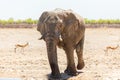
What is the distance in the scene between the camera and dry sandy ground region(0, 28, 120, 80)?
1661 centimetres

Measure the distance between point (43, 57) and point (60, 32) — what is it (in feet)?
27.5

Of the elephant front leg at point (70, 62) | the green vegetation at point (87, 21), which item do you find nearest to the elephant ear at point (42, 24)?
the elephant front leg at point (70, 62)

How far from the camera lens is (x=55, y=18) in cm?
1531

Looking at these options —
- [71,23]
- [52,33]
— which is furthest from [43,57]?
[52,33]

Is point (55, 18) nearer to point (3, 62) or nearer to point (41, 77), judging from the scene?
point (41, 77)

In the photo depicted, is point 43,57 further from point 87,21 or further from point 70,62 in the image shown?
point 87,21

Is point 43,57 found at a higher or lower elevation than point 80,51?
lower

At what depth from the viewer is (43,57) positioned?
23734mm

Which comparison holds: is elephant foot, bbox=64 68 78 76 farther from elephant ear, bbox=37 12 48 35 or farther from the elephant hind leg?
elephant ear, bbox=37 12 48 35

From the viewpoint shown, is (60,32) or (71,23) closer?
(60,32)

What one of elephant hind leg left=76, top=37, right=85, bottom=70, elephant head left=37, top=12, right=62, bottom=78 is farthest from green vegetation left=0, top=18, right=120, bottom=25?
elephant head left=37, top=12, right=62, bottom=78

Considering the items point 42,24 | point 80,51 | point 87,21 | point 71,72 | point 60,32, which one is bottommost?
point 87,21

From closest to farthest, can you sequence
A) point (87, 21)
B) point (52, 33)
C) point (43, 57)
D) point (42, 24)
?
point (52, 33) < point (42, 24) < point (43, 57) < point (87, 21)

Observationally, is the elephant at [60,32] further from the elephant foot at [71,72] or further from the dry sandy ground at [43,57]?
the dry sandy ground at [43,57]
